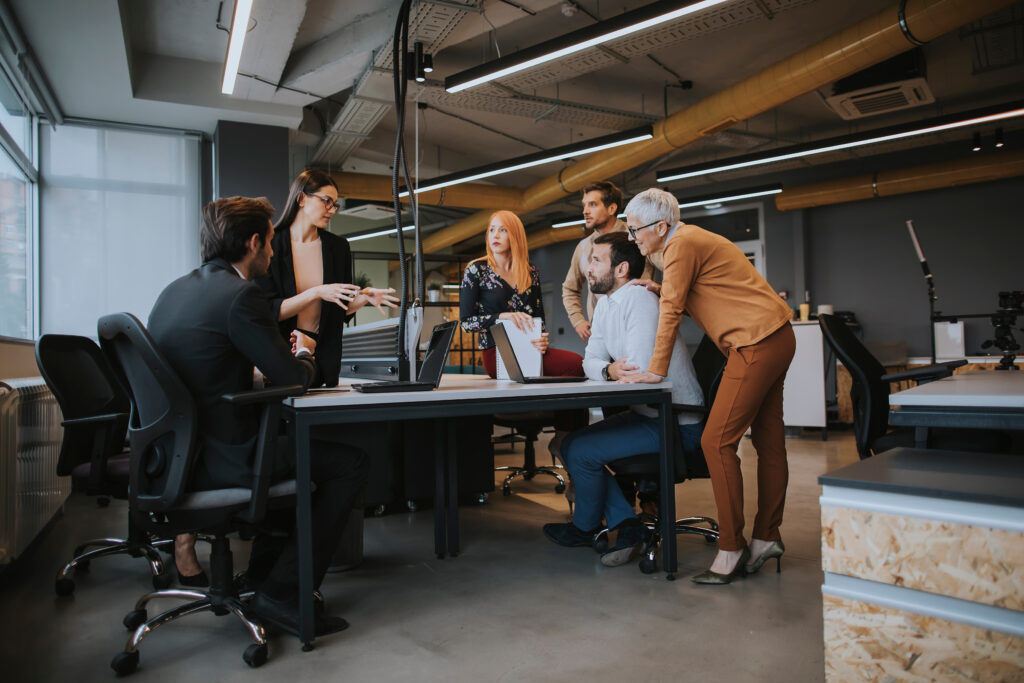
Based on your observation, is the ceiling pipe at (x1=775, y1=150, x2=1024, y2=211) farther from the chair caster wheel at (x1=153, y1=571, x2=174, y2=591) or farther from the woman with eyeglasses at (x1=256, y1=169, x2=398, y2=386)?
the chair caster wheel at (x1=153, y1=571, x2=174, y2=591)

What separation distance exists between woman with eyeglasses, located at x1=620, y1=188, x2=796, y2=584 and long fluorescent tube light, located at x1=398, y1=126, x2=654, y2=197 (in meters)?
4.08

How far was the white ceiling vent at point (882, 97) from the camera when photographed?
6.19 meters

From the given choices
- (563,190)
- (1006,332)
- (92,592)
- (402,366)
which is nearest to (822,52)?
(1006,332)

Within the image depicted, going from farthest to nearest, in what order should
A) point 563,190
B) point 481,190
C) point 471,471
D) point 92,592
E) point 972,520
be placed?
point 481,190 → point 563,190 → point 471,471 → point 92,592 → point 972,520

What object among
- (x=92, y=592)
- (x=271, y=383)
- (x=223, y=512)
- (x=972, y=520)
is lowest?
(x=92, y=592)

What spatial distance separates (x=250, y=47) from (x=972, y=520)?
568cm

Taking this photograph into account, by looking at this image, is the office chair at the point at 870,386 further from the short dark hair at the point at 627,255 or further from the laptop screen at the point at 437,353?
the laptop screen at the point at 437,353

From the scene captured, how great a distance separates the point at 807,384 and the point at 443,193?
553 cm

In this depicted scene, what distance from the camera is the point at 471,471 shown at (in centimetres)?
371

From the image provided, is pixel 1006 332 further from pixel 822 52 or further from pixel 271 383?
pixel 271 383

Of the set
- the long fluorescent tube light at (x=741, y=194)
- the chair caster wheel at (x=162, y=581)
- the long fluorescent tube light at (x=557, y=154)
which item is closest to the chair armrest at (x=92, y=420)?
the chair caster wheel at (x=162, y=581)

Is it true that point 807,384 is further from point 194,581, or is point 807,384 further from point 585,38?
point 194,581

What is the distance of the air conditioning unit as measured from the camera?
6023mm

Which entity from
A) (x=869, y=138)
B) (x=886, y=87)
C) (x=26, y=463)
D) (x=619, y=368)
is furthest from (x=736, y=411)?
(x=869, y=138)
